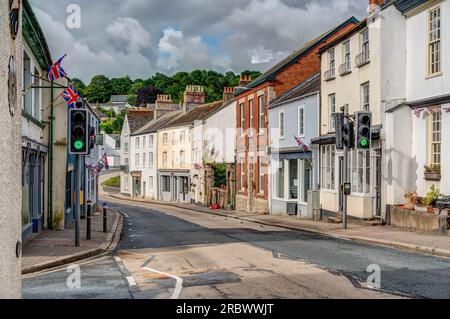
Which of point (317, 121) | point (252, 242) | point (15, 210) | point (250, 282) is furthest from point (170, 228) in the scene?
point (15, 210)

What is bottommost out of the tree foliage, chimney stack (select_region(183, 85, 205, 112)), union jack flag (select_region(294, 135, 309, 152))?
union jack flag (select_region(294, 135, 309, 152))

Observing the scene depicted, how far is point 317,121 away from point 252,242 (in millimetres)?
12444

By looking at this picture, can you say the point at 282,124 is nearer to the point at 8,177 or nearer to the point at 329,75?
the point at 329,75

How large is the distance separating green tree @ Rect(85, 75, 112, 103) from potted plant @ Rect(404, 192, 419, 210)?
127m

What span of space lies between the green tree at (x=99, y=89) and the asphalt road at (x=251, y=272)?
5106 inches

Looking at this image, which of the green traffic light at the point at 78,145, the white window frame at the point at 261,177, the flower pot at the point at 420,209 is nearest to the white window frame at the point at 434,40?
the flower pot at the point at 420,209

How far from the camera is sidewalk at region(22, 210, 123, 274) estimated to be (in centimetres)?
1318

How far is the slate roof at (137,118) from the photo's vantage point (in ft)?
241

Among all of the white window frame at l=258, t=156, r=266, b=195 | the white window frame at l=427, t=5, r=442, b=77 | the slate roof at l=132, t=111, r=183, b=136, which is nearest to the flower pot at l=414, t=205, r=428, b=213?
the white window frame at l=427, t=5, r=442, b=77

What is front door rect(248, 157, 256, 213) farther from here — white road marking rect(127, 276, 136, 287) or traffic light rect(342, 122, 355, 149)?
white road marking rect(127, 276, 136, 287)

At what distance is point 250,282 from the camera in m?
10.3

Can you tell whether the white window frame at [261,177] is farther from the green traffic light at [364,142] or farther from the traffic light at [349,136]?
the green traffic light at [364,142]
